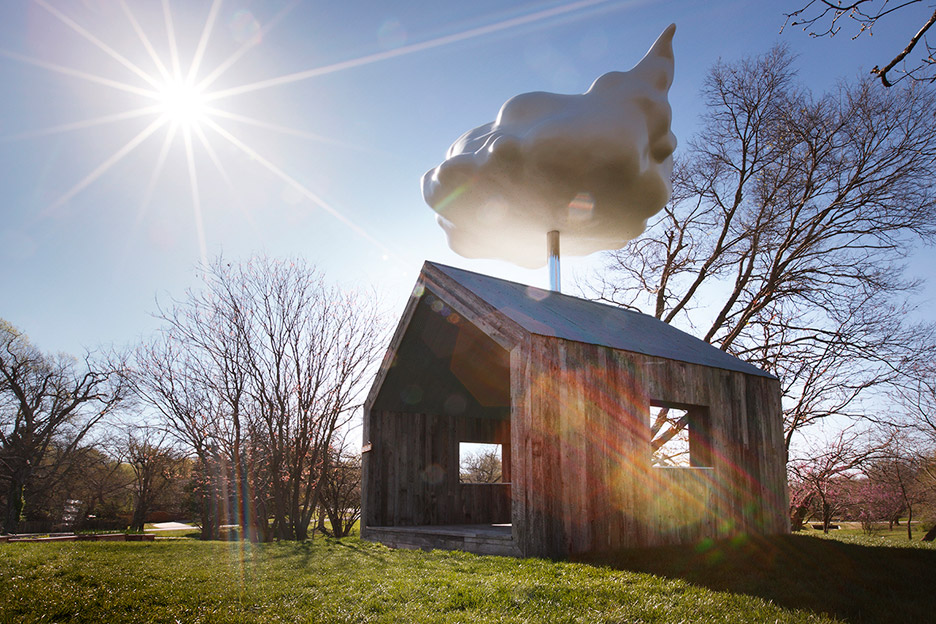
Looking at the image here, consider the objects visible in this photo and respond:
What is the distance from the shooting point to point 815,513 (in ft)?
73.5

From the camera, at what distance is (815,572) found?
6.27 metres

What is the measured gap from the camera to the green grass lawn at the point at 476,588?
4.52 meters

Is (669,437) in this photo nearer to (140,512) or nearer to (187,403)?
(187,403)

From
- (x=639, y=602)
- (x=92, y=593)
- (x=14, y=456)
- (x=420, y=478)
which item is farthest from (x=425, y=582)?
(x=14, y=456)

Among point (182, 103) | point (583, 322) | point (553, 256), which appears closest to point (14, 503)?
point (182, 103)

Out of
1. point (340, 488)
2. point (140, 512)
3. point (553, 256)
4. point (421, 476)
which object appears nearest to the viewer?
point (421, 476)

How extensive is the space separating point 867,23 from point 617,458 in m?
6.12

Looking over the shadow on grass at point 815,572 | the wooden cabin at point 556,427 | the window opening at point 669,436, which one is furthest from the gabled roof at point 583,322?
the window opening at point 669,436

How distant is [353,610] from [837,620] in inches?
140

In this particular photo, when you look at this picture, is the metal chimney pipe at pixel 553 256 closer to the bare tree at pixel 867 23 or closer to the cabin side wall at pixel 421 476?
the cabin side wall at pixel 421 476

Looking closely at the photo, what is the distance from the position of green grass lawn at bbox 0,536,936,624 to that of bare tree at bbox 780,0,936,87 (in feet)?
12.4

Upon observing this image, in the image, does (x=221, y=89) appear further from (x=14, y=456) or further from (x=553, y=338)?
(x=14, y=456)

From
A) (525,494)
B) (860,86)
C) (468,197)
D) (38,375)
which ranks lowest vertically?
(525,494)

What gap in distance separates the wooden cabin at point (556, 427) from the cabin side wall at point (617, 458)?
0.02 metres
